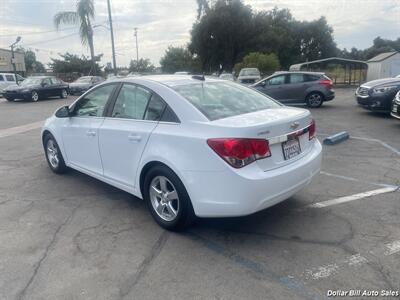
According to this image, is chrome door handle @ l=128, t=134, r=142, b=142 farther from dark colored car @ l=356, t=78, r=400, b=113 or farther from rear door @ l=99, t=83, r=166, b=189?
dark colored car @ l=356, t=78, r=400, b=113

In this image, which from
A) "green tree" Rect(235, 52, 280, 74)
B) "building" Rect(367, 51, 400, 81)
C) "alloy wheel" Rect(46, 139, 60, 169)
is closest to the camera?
"alloy wheel" Rect(46, 139, 60, 169)

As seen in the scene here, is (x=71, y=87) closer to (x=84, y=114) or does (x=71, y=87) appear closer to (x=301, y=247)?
(x=84, y=114)

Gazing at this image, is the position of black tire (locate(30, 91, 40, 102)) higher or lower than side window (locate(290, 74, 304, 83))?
lower

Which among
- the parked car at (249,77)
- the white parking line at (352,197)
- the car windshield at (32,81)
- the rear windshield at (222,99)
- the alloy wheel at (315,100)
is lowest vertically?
the white parking line at (352,197)

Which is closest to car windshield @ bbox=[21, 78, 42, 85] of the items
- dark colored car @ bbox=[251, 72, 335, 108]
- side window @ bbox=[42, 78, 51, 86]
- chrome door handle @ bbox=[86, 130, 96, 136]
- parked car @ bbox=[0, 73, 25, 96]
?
side window @ bbox=[42, 78, 51, 86]

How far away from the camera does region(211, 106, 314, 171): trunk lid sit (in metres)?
3.19

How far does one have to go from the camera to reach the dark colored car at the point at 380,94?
10.9 metres

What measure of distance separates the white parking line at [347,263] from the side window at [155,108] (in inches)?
82.7

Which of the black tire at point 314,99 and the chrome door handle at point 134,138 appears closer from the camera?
the chrome door handle at point 134,138

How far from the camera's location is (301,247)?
3385 mm

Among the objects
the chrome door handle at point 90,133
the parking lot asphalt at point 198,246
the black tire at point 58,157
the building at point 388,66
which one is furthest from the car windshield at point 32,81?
the building at point 388,66

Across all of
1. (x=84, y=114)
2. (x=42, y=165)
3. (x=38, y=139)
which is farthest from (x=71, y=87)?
(x=84, y=114)

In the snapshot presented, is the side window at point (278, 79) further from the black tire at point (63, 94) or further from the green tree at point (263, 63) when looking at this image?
the green tree at point (263, 63)

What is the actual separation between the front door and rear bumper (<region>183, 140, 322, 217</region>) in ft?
5.95
